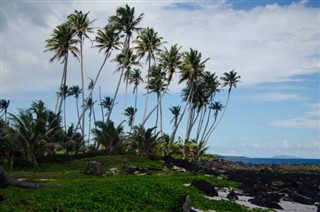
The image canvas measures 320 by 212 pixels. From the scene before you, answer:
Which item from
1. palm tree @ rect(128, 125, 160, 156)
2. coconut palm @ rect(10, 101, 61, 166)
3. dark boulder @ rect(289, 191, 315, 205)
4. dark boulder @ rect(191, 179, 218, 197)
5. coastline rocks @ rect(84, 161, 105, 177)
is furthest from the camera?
palm tree @ rect(128, 125, 160, 156)

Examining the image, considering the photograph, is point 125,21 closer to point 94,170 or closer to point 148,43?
point 148,43

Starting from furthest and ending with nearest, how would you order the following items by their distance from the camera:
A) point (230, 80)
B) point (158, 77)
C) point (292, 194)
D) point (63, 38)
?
point (230, 80) < point (158, 77) < point (63, 38) < point (292, 194)

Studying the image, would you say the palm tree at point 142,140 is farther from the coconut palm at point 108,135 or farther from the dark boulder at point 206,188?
the dark boulder at point 206,188

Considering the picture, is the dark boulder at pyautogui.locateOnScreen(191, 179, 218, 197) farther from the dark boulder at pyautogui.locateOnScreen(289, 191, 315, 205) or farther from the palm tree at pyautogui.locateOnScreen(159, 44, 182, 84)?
the palm tree at pyautogui.locateOnScreen(159, 44, 182, 84)

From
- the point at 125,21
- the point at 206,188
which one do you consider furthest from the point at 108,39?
the point at 206,188

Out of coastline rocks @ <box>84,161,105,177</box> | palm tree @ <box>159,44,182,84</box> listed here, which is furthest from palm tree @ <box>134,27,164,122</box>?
coastline rocks @ <box>84,161,105,177</box>

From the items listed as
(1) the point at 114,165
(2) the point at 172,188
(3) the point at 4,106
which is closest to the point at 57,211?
(2) the point at 172,188

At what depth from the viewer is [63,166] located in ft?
143

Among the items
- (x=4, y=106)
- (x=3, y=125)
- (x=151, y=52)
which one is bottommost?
(x=3, y=125)

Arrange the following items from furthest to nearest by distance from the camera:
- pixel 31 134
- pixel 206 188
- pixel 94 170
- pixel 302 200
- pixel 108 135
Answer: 1. pixel 108 135
2. pixel 31 134
3. pixel 94 170
4. pixel 302 200
5. pixel 206 188

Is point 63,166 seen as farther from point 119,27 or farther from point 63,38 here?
point 119,27

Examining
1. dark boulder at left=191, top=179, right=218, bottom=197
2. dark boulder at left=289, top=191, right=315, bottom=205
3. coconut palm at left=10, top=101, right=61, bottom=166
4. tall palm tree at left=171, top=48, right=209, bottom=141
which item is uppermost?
tall palm tree at left=171, top=48, right=209, bottom=141

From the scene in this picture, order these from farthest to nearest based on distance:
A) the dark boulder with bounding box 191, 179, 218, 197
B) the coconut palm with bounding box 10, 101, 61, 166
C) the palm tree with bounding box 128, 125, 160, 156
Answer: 1. the palm tree with bounding box 128, 125, 160, 156
2. the coconut palm with bounding box 10, 101, 61, 166
3. the dark boulder with bounding box 191, 179, 218, 197

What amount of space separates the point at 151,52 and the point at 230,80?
87.3ft
